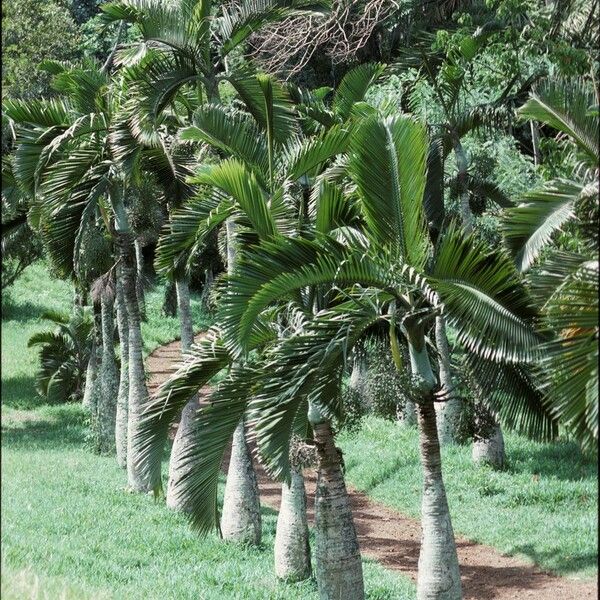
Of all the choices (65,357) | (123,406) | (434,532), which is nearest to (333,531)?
(434,532)

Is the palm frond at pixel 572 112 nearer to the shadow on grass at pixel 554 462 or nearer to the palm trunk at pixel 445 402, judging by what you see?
the palm trunk at pixel 445 402

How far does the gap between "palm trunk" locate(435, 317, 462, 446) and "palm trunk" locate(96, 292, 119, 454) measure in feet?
20.6

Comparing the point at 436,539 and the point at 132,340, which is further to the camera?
the point at 132,340

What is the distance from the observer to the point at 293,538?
13.3m

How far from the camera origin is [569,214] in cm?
809

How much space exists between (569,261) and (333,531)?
453 cm

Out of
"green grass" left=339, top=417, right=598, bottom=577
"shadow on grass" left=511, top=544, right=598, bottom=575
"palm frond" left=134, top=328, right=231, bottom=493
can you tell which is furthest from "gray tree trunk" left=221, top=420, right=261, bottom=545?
"palm frond" left=134, top=328, right=231, bottom=493

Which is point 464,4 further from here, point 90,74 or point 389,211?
point 389,211

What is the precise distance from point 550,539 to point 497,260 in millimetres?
6788

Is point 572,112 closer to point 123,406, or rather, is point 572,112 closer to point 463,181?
point 463,181

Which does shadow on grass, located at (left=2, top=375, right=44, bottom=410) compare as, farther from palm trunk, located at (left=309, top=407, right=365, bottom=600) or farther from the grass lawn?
palm trunk, located at (left=309, top=407, right=365, bottom=600)

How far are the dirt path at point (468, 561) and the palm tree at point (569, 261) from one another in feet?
12.7

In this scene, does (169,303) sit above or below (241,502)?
above

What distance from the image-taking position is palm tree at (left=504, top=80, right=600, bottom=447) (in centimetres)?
679
